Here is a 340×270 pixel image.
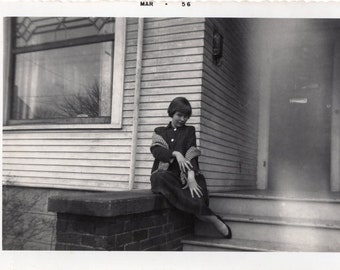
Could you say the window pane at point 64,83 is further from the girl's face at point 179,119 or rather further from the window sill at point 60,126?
the girl's face at point 179,119

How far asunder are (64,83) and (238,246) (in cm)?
336

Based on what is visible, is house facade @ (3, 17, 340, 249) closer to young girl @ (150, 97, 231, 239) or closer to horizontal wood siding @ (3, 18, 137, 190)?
horizontal wood siding @ (3, 18, 137, 190)

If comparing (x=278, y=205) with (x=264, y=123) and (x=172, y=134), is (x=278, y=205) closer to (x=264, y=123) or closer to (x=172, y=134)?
(x=172, y=134)

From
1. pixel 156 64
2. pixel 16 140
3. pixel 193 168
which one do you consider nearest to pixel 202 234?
pixel 193 168

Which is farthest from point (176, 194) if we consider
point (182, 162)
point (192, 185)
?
point (182, 162)

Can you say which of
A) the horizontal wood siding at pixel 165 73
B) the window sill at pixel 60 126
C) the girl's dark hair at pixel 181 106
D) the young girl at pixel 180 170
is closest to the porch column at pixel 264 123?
the horizontal wood siding at pixel 165 73

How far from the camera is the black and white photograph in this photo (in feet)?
10.4

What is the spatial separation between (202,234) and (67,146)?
2258mm

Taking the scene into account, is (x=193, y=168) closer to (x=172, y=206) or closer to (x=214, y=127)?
(x=172, y=206)

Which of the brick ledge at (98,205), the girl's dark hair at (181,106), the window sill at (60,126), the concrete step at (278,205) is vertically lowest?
the concrete step at (278,205)

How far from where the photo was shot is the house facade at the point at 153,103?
433 cm

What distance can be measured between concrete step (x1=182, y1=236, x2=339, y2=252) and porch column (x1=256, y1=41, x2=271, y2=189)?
2.62m

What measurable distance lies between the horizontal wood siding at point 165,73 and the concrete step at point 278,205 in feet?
2.85

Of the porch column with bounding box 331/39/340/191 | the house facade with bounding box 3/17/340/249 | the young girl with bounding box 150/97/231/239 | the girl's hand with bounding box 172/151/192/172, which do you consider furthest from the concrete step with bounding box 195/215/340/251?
the porch column with bounding box 331/39/340/191
